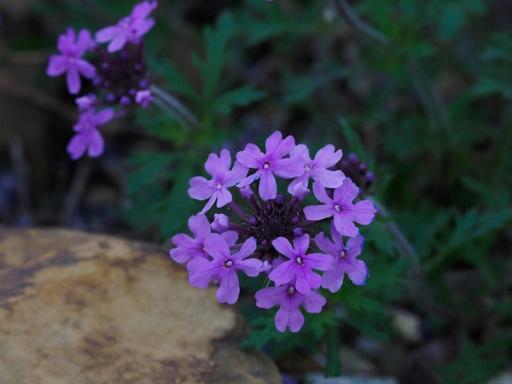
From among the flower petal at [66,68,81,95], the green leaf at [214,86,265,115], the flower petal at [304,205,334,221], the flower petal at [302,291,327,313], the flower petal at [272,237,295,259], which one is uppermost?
the flower petal at [66,68,81,95]

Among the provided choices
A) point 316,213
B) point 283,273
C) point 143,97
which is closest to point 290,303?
point 283,273

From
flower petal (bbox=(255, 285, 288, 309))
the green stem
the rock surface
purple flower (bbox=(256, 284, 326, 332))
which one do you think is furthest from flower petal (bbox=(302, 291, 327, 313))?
the green stem

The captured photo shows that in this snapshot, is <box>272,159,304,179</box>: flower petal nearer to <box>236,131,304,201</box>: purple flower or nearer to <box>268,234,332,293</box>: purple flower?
<box>236,131,304,201</box>: purple flower

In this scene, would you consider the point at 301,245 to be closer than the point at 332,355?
Yes

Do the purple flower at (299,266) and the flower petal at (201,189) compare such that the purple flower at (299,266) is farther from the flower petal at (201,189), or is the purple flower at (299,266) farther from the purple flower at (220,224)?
the flower petal at (201,189)

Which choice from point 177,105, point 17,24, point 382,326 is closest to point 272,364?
point 382,326

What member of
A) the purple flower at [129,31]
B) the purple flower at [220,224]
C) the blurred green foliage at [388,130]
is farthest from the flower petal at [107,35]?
the purple flower at [220,224]

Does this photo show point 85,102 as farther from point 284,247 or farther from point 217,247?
point 284,247

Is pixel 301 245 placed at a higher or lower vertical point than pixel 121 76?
lower
